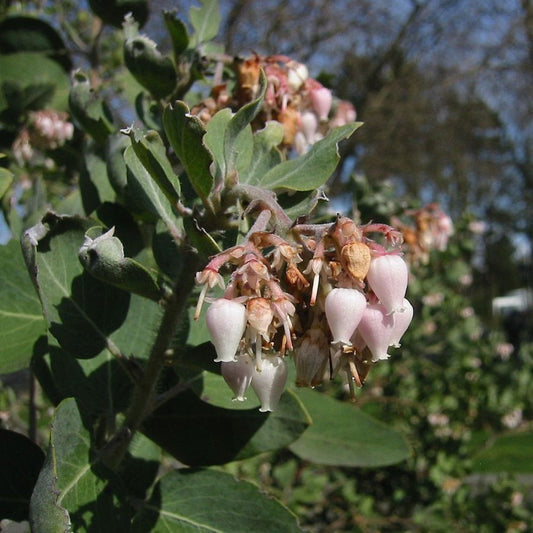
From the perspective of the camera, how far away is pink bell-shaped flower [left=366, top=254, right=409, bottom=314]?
0.77 metres

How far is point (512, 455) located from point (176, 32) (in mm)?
8472

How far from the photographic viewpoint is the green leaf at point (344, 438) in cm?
158

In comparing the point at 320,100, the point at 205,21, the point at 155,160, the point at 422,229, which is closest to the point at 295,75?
the point at 320,100

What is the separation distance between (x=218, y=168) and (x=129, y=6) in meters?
0.88

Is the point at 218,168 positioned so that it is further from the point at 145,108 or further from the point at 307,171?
the point at 145,108

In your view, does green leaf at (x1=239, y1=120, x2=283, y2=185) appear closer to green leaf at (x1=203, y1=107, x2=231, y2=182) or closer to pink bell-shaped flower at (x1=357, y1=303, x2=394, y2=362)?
green leaf at (x1=203, y1=107, x2=231, y2=182)

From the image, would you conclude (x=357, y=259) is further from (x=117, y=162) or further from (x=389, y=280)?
(x=117, y=162)

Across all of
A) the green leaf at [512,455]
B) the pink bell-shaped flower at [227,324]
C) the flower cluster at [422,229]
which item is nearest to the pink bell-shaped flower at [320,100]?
the pink bell-shaped flower at [227,324]

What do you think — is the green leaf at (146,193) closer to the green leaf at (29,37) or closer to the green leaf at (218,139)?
the green leaf at (218,139)

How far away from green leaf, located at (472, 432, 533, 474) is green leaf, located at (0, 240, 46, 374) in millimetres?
6683

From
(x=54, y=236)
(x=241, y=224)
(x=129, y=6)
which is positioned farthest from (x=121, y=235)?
(x=129, y=6)

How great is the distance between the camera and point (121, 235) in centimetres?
119

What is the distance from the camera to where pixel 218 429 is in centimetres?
116

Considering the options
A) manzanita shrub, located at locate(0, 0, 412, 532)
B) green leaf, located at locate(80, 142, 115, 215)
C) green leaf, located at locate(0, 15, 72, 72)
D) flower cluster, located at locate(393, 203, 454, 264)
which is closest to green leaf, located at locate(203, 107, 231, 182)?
manzanita shrub, located at locate(0, 0, 412, 532)
